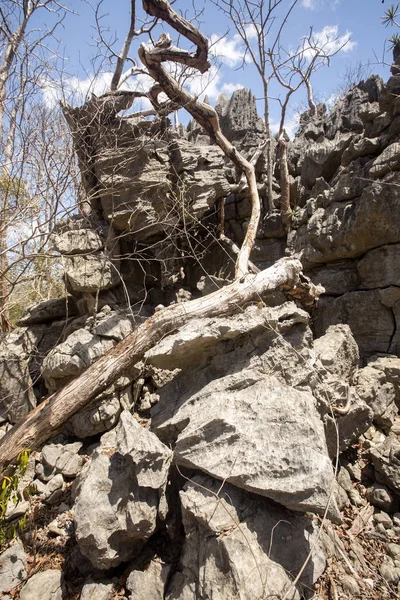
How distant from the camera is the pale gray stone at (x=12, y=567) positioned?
293 cm

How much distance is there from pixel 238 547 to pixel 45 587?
173 centimetres

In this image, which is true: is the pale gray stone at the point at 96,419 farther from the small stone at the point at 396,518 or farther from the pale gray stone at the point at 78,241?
the small stone at the point at 396,518

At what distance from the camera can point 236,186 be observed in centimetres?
759

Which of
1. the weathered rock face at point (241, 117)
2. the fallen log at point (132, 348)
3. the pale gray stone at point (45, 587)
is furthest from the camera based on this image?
the weathered rock face at point (241, 117)

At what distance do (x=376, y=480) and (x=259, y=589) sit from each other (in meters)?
2.09

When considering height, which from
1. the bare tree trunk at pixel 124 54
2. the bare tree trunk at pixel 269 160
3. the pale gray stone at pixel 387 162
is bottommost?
the pale gray stone at pixel 387 162

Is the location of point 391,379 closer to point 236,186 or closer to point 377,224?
point 377,224

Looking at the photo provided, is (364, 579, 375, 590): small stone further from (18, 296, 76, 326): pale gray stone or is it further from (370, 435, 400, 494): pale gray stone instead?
(18, 296, 76, 326): pale gray stone

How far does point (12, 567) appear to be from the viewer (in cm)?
303

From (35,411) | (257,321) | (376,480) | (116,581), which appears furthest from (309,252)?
(116,581)

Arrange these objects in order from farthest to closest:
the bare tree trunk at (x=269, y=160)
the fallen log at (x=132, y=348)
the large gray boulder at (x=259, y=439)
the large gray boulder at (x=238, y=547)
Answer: the bare tree trunk at (x=269, y=160) < the fallen log at (x=132, y=348) < the large gray boulder at (x=259, y=439) < the large gray boulder at (x=238, y=547)

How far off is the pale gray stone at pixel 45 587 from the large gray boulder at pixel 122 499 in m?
0.34

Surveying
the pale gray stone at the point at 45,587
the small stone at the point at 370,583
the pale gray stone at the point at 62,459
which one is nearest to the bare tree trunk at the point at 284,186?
the pale gray stone at the point at 62,459

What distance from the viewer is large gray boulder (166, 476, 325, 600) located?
2.36 metres
